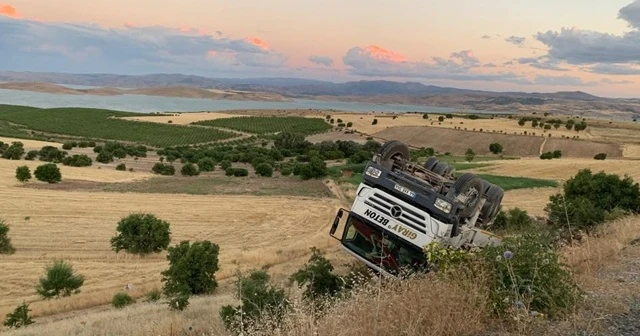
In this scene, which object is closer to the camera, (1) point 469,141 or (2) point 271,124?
(1) point 469,141

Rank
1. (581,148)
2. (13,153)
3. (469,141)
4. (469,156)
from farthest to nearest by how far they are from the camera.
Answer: (469,141), (581,148), (469,156), (13,153)

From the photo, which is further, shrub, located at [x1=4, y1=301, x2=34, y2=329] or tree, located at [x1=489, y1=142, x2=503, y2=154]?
tree, located at [x1=489, y1=142, x2=503, y2=154]

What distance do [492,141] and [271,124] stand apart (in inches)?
2707

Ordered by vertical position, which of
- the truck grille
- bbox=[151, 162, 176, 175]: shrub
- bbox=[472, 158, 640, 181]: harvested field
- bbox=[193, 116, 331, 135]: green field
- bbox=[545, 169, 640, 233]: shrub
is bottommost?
bbox=[193, 116, 331, 135]: green field

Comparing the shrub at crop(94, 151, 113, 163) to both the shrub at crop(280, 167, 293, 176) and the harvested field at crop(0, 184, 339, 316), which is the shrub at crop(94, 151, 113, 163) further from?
the shrub at crop(280, 167, 293, 176)

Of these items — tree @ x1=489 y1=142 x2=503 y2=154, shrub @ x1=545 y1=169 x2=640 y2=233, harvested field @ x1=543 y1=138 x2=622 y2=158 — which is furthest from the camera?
tree @ x1=489 y1=142 x2=503 y2=154

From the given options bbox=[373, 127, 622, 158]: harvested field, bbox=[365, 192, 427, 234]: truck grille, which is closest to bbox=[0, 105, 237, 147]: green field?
bbox=[373, 127, 622, 158]: harvested field

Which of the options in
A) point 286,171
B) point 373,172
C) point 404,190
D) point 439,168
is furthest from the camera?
point 286,171

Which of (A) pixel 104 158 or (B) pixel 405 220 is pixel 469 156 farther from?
(B) pixel 405 220

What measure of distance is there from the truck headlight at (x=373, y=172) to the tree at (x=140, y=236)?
17.5m

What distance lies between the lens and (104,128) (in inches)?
4663

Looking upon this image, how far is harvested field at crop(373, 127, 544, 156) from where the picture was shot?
257 feet

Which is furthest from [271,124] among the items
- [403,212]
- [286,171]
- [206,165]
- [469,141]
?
[403,212]

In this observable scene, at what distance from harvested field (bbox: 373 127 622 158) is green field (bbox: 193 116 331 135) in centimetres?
3136
